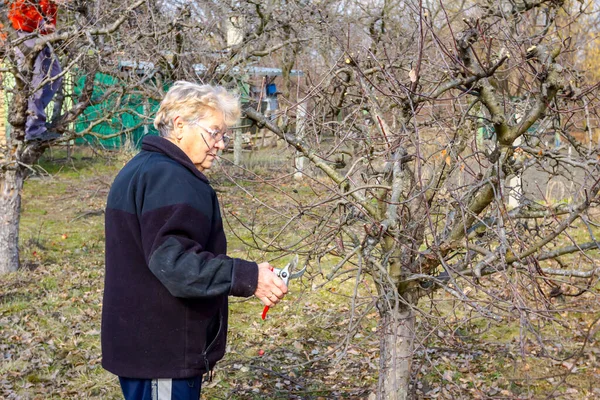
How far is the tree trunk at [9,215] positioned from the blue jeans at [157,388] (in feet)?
17.8

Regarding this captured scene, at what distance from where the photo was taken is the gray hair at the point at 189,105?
2645 mm

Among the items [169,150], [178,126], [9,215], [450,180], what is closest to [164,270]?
[169,150]

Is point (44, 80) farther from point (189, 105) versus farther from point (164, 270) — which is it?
point (164, 270)

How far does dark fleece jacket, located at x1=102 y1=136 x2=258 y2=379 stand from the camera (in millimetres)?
2385

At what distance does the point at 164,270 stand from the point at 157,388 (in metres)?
0.52

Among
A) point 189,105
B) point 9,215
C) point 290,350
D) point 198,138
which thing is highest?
point 189,105

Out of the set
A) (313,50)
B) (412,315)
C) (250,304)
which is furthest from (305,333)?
(313,50)

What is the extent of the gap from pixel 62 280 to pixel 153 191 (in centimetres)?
539

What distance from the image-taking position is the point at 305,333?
5.81 metres

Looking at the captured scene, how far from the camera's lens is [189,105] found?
264cm

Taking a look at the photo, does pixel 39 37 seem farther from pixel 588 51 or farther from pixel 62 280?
pixel 588 51

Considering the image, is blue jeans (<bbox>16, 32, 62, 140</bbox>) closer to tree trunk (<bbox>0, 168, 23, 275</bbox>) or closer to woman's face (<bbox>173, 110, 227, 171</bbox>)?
tree trunk (<bbox>0, 168, 23, 275</bbox>)

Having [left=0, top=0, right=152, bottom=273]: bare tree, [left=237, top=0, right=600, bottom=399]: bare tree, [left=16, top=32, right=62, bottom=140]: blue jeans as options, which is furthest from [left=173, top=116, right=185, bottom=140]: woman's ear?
[left=16, top=32, right=62, bottom=140]: blue jeans

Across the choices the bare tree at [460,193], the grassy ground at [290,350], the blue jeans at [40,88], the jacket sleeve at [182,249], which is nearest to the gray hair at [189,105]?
the jacket sleeve at [182,249]
